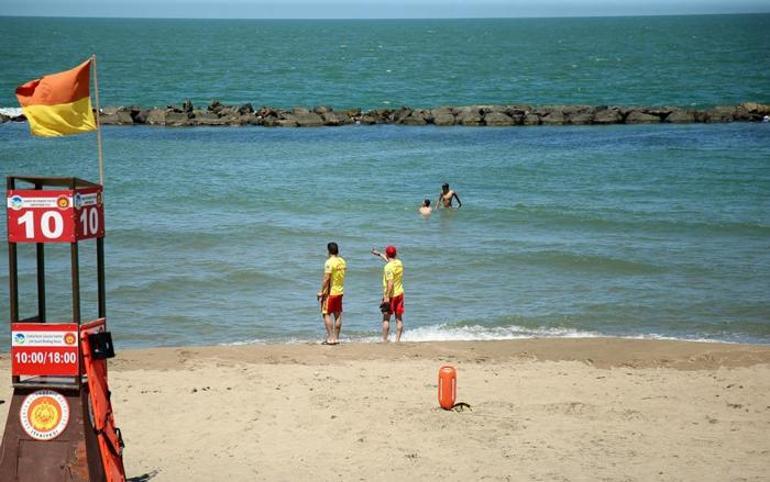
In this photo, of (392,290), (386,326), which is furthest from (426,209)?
(392,290)

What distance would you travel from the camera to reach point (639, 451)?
1064 cm

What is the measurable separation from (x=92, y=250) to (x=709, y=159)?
69.7 feet

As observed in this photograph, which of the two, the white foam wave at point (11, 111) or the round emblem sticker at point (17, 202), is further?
the white foam wave at point (11, 111)

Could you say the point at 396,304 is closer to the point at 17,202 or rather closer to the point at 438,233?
the point at 17,202

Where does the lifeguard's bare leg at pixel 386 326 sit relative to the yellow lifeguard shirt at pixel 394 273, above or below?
below

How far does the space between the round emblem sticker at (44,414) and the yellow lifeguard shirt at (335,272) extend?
6.36 meters

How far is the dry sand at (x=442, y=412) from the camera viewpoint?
10.2m

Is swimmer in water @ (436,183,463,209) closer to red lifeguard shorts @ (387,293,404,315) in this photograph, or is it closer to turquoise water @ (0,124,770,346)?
turquoise water @ (0,124,770,346)

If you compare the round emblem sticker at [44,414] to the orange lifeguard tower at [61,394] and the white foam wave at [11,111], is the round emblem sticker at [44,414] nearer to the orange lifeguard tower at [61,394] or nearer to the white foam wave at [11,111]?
the orange lifeguard tower at [61,394]

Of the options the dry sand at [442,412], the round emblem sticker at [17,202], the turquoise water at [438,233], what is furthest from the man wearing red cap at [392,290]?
the round emblem sticker at [17,202]

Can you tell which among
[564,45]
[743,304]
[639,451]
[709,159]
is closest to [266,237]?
[743,304]

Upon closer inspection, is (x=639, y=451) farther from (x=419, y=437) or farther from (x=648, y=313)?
(x=648, y=313)

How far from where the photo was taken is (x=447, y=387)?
11664 millimetres

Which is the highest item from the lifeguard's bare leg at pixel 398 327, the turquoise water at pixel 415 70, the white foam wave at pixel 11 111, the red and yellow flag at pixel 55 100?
the turquoise water at pixel 415 70
